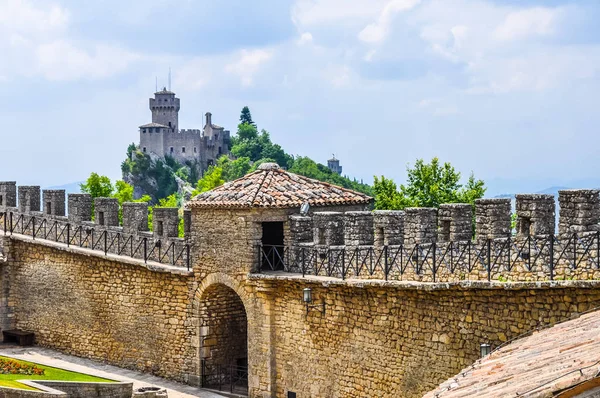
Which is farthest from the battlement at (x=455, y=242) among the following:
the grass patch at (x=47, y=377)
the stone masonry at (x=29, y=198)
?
the stone masonry at (x=29, y=198)

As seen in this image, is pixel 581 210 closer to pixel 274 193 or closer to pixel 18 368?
pixel 274 193

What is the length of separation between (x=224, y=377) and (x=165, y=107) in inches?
4340

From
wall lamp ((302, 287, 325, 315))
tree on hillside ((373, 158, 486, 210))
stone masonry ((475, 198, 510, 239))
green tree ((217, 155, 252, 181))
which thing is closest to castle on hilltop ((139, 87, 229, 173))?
green tree ((217, 155, 252, 181))

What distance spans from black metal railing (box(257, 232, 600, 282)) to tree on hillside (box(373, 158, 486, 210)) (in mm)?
16379

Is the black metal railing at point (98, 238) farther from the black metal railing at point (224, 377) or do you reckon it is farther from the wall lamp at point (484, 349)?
the wall lamp at point (484, 349)

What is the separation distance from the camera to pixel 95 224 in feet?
92.7

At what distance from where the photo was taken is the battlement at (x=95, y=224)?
26109 mm

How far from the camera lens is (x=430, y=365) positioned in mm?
19484

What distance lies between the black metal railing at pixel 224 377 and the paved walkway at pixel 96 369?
0.43 m

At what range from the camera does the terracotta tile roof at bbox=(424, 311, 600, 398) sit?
9.39 m

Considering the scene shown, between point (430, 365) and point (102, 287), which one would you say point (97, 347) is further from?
point (430, 365)

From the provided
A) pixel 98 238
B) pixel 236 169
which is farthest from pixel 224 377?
pixel 236 169

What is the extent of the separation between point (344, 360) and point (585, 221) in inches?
257

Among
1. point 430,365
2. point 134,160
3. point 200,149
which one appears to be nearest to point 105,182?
point 430,365
